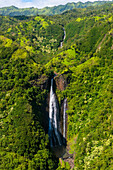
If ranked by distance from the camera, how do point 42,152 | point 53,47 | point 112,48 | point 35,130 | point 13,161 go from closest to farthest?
point 13,161 → point 42,152 → point 35,130 → point 112,48 → point 53,47

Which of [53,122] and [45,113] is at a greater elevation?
[45,113]

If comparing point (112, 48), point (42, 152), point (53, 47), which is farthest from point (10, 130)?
point (53, 47)

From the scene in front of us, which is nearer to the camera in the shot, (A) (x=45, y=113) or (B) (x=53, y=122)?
(A) (x=45, y=113)

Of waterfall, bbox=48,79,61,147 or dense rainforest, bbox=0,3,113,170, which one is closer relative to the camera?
dense rainforest, bbox=0,3,113,170

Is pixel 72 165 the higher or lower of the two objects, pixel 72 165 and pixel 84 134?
the lower

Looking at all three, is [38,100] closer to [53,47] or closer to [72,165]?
[72,165]

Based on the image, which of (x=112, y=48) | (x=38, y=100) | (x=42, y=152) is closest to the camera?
(x=42, y=152)

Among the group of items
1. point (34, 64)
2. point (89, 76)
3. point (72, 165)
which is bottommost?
point (72, 165)

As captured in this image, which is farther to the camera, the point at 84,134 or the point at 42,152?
the point at 84,134
